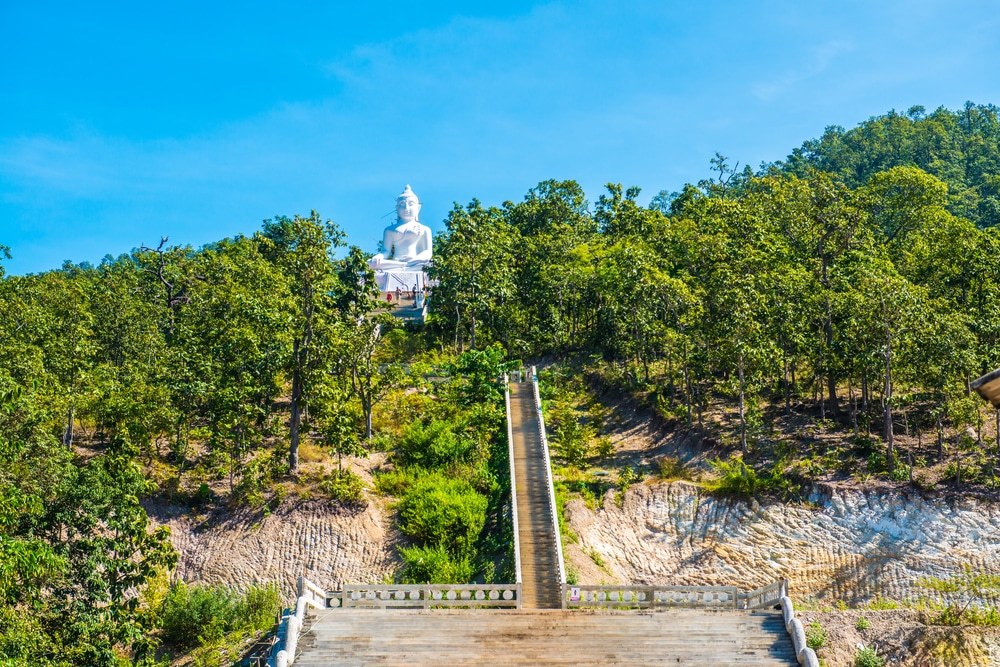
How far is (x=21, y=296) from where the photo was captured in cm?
4278

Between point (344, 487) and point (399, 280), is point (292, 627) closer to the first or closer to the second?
point (344, 487)

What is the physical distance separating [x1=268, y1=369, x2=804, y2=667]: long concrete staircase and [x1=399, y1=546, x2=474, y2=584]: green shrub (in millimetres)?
3722

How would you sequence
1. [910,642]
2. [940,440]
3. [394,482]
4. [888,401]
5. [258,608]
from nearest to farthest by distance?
[910,642], [258,608], [940,440], [888,401], [394,482]

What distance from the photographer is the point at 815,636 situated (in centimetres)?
2578

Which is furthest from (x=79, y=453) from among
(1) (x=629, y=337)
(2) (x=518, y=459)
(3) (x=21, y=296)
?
(1) (x=629, y=337)

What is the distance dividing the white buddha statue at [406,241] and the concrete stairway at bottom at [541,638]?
211ft

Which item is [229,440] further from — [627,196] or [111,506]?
[627,196]

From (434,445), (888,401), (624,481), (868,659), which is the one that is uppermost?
(888,401)

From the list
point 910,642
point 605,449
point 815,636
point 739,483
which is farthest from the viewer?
point 605,449

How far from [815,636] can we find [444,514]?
13169mm

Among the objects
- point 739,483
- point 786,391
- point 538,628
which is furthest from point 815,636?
point 786,391

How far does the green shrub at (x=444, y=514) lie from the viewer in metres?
32.8

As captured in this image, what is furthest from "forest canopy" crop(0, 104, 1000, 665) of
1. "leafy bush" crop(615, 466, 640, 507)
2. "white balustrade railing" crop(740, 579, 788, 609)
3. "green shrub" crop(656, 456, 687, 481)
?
"white balustrade railing" crop(740, 579, 788, 609)

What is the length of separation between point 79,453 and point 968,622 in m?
32.3
